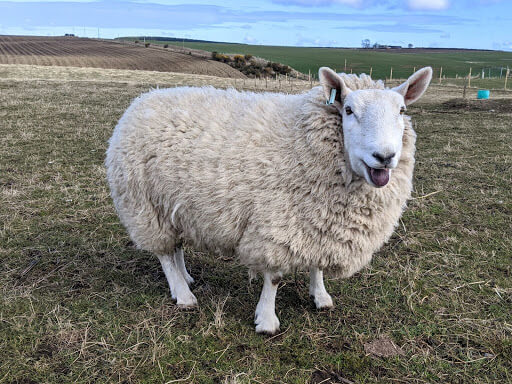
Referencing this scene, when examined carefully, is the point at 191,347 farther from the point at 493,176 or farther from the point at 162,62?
the point at 162,62

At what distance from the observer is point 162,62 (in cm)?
3919

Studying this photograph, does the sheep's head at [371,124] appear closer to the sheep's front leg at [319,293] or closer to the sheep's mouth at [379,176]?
the sheep's mouth at [379,176]

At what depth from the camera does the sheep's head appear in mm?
2750

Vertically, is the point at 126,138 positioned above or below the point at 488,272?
above

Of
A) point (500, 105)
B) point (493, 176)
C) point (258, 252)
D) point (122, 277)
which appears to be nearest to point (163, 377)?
point (258, 252)

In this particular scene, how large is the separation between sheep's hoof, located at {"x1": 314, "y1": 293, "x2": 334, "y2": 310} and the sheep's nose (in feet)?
4.99

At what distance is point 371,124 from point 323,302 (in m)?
1.70

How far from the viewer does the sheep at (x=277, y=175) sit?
3.15m

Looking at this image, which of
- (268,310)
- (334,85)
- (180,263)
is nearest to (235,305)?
(268,310)

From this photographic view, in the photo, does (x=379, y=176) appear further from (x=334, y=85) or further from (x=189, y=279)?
(x=189, y=279)

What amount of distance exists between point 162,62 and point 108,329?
38959 mm

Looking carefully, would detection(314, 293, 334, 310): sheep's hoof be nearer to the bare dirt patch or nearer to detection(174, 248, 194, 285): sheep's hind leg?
the bare dirt patch

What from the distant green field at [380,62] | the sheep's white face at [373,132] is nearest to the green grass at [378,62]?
the distant green field at [380,62]

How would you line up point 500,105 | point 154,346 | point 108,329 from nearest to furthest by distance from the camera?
point 154,346
point 108,329
point 500,105
